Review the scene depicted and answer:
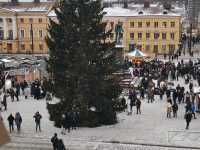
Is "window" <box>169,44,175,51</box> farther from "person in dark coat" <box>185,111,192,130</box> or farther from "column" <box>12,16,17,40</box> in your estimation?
"person in dark coat" <box>185,111,192,130</box>

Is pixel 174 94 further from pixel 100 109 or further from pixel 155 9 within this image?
pixel 155 9

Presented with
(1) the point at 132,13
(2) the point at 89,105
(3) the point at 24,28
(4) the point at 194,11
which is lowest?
(4) the point at 194,11

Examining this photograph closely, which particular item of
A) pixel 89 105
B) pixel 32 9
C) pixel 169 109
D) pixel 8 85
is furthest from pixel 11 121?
pixel 32 9

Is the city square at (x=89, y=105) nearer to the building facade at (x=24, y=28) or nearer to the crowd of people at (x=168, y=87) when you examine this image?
the crowd of people at (x=168, y=87)

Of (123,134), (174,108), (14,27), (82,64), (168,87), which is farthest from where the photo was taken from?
(14,27)

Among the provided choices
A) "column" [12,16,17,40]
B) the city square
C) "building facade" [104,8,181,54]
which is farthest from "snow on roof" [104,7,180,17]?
the city square

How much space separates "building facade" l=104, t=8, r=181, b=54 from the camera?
73.2 meters

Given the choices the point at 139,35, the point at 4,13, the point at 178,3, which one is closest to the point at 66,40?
the point at 139,35

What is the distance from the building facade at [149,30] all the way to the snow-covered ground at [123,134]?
1686 inches

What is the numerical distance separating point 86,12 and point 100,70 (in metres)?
3.13

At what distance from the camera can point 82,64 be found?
27.7 meters

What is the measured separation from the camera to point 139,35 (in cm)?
7469

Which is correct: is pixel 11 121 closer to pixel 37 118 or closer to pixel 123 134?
pixel 37 118

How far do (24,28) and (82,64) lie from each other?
53895 mm
